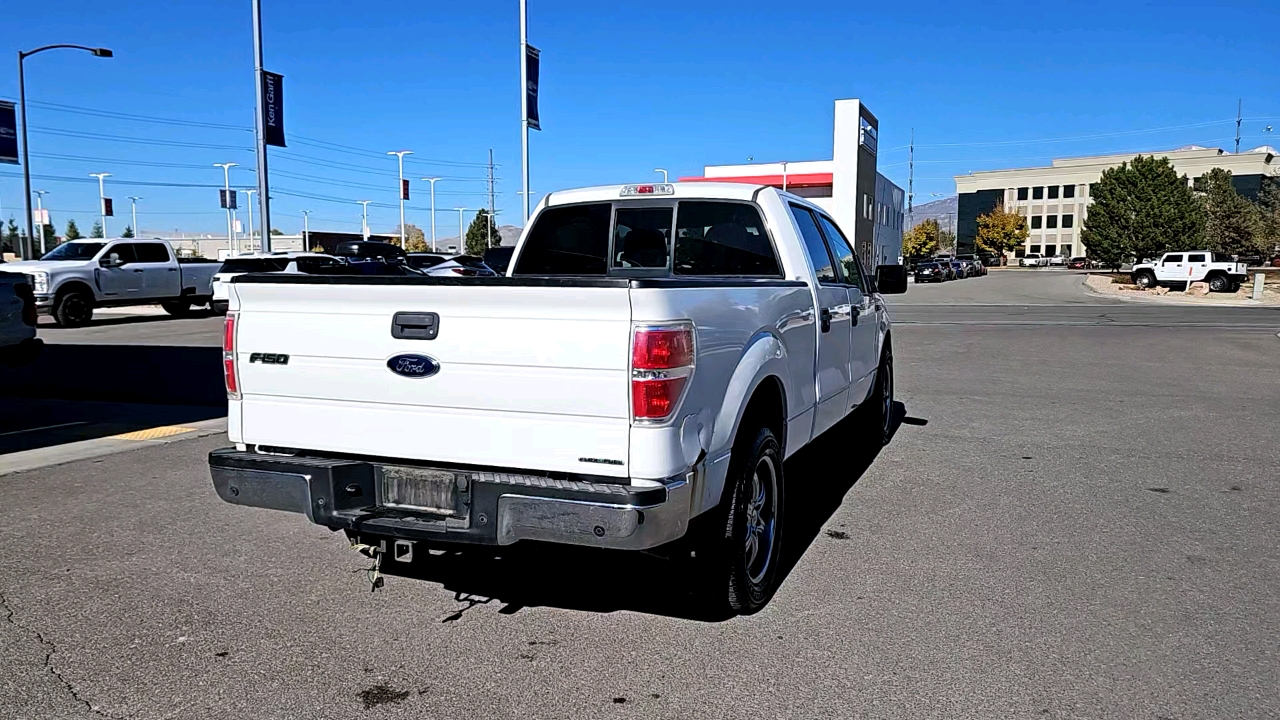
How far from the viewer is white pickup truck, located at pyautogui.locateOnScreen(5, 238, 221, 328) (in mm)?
21266

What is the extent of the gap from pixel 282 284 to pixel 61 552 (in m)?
2.47

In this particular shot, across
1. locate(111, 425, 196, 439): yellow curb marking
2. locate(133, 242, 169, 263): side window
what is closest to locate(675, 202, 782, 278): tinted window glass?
locate(111, 425, 196, 439): yellow curb marking

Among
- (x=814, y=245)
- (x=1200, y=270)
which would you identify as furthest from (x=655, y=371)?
(x=1200, y=270)

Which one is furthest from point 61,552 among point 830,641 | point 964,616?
point 964,616

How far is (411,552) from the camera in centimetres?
428

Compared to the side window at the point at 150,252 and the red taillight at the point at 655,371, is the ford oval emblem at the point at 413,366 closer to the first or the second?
the red taillight at the point at 655,371

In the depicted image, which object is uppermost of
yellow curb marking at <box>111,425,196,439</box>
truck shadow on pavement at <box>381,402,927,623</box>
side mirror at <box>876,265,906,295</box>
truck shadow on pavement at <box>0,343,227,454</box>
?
side mirror at <box>876,265,906,295</box>

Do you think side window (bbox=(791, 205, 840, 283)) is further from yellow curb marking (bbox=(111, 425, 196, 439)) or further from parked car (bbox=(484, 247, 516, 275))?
yellow curb marking (bbox=(111, 425, 196, 439))

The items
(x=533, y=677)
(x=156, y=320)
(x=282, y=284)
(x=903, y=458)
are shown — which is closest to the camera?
(x=533, y=677)

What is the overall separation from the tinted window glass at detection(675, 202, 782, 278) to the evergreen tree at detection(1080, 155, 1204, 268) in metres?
73.1

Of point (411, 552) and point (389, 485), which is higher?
point (389, 485)

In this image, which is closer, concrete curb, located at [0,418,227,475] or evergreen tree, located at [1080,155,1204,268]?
concrete curb, located at [0,418,227,475]

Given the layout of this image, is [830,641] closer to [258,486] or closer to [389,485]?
[389,485]

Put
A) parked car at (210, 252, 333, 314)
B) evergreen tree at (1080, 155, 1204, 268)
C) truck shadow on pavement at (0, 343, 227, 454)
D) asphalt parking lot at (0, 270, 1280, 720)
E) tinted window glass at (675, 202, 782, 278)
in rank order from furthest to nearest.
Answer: evergreen tree at (1080, 155, 1204, 268) < parked car at (210, 252, 333, 314) < truck shadow on pavement at (0, 343, 227, 454) < tinted window glass at (675, 202, 782, 278) < asphalt parking lot at (0, 270, 1280, 720)
